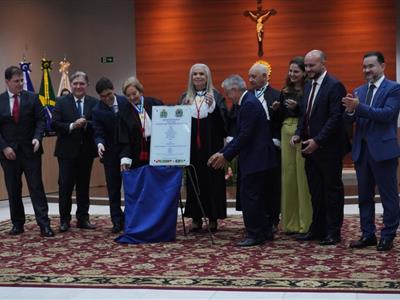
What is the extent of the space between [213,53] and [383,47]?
3.27 meters

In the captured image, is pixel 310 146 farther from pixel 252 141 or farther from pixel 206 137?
pixel 206 137

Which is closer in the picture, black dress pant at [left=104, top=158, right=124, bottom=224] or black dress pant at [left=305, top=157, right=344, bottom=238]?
black dress pant at [left=305, top=157, right=344, bottom=238]

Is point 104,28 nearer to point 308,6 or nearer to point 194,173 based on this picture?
point 308,6

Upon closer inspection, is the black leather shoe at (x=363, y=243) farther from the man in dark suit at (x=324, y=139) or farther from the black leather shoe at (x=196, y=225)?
the black leather shoe at (x=196, y=225)

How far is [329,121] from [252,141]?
69cm

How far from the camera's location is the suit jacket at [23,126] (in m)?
6.94

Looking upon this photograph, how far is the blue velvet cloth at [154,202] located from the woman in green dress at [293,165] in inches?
39.3

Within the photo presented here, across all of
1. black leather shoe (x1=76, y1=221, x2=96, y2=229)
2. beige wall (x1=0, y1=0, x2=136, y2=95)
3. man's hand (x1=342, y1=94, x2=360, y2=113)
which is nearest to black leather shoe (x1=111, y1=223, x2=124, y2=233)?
black leather shoe (x1=76, y1=221, x2=96, y2=229)

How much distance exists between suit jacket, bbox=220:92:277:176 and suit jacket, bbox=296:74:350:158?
0.37 metres

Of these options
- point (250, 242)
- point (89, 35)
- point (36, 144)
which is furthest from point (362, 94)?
point (89, 35)

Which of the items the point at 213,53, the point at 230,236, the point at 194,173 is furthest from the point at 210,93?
the point at 213,53

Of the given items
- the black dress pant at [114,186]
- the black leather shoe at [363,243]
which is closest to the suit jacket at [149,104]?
the black dress pant at [114,186]

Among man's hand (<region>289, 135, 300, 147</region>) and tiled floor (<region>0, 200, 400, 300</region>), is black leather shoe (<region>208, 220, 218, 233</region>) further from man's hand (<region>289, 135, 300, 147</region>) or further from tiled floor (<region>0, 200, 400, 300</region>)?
tiled floor (<region>0, 200, 400, 300</region>)

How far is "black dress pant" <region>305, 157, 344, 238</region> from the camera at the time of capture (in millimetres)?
6016
